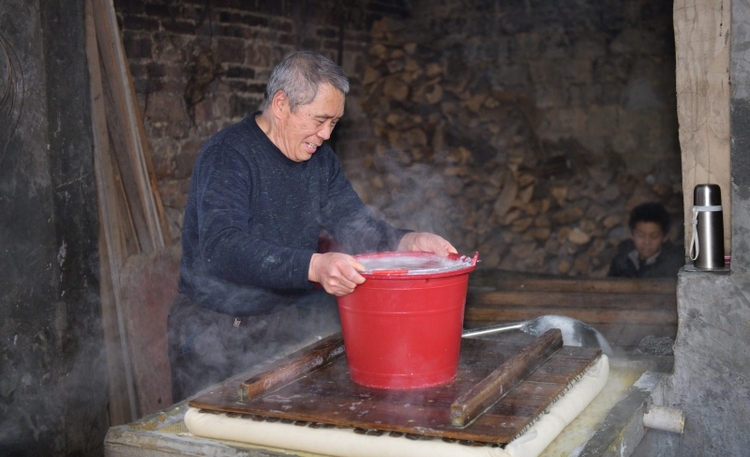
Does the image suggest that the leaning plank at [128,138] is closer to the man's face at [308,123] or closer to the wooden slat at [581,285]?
the man's face at [308,123]

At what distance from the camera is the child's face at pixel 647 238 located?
6.12 meters

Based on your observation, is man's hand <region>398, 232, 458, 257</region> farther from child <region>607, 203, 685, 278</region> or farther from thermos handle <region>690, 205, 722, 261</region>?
child <region>607, 203, 685, 278</region>

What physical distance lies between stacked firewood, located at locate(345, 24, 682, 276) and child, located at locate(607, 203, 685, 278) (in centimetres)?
79

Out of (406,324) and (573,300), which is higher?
(406,324)

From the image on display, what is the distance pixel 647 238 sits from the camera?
617 centimetres

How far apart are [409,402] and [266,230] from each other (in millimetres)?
1034

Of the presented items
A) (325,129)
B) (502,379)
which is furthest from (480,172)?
(502,379)

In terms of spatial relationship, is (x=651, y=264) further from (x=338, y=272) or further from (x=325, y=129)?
(x=338, y=272)

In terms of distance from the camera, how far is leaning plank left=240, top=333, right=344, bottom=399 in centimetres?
246

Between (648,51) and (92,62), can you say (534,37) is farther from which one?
(92,62)

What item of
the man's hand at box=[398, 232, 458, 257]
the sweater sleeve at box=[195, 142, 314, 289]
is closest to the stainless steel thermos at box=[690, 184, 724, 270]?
the man's hand at box=[398, 232, 458, 257]

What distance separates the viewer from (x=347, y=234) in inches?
138

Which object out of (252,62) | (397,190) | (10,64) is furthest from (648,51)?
(10,64)

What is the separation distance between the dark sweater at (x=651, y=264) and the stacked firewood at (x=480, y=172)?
70cm
